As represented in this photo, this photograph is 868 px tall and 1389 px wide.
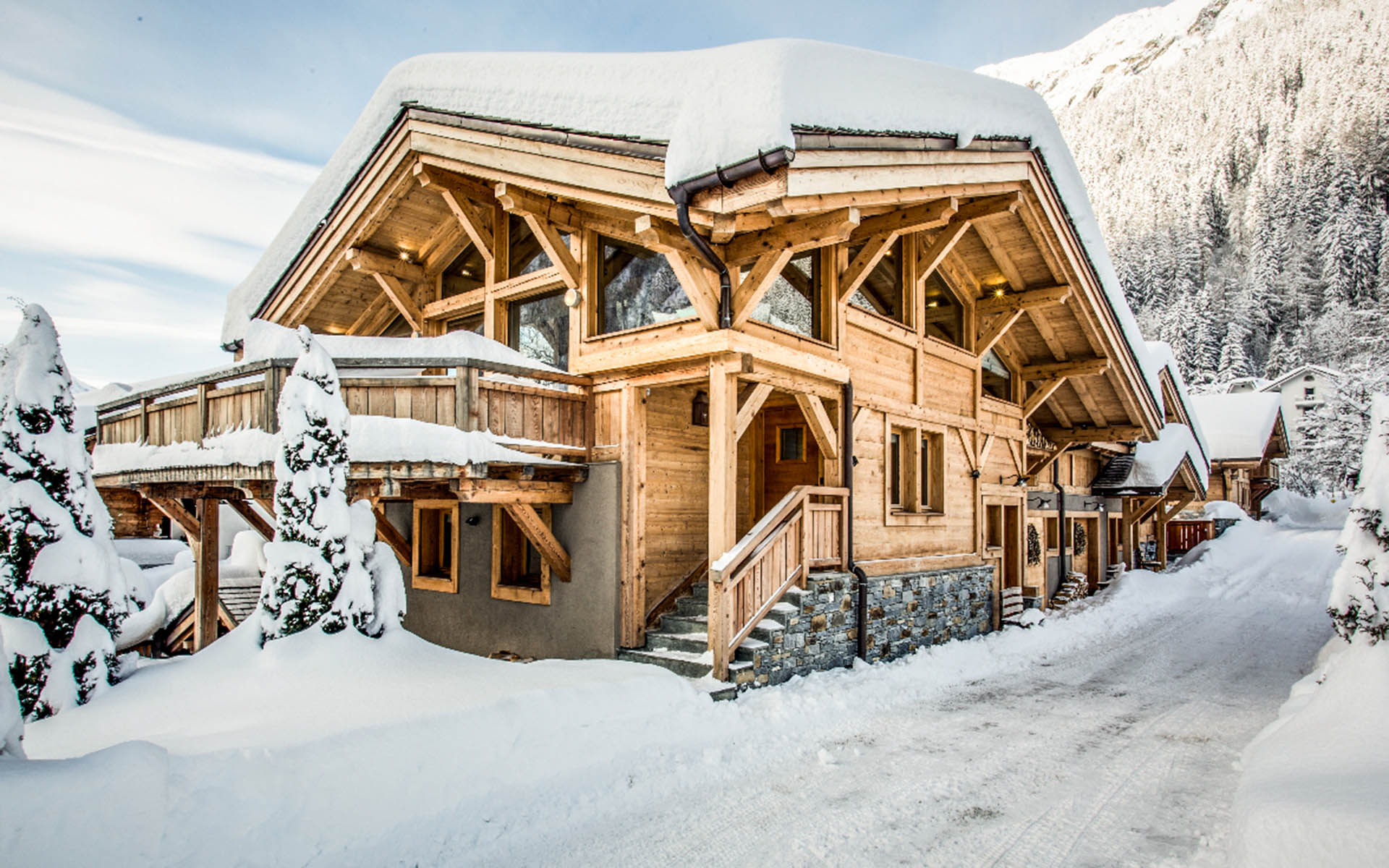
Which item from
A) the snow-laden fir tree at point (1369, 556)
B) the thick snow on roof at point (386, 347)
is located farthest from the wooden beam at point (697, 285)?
the snow-laden fir tree at point (1369, 556)

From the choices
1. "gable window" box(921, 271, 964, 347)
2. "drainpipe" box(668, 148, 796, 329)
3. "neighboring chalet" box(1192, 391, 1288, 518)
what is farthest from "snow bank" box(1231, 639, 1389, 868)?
"neighboring chalet" box(1192, 391, 1288, 518)

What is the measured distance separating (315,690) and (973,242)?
36.4ft

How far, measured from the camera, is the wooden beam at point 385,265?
1188cm

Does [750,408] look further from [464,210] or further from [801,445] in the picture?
[464,210]

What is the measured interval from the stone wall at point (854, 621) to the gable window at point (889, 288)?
3.98 meters

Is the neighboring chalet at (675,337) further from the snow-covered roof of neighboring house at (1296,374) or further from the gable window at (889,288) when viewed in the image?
the snow-covered roof of neighboring house at (1296,374)

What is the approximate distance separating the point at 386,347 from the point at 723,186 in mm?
4772

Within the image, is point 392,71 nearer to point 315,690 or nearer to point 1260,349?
point 315,690

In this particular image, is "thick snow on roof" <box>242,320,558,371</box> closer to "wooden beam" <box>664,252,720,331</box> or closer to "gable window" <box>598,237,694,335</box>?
"gable window" <box>598,237,694,335</box>

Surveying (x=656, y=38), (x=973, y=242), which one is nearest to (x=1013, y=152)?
(x=973, y=242)

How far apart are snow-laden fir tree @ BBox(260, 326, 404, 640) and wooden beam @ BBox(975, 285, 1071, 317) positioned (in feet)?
34.8

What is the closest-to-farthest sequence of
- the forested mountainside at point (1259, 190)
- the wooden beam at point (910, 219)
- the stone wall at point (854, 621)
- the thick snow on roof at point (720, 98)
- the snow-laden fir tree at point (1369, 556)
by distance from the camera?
the thick snow on roof at point (720, 98) → the snow-laden fir tree at point (1369, 556) → the stone wall at point (854, 621) → the wooden beam at point (910, 219) → the forested mountainside at point (1259, 190)

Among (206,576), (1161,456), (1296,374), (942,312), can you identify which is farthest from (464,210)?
(1296,374)

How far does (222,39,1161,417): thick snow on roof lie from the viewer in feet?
21.1
